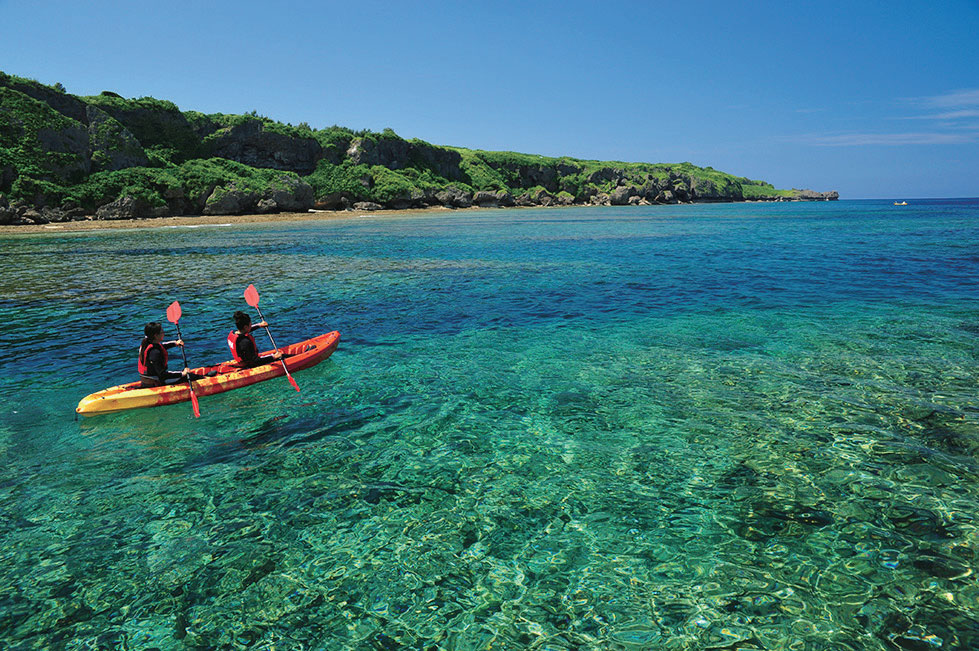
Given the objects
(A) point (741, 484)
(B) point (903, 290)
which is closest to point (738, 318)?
(B) point (903, 290)

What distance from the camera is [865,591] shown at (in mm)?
4723

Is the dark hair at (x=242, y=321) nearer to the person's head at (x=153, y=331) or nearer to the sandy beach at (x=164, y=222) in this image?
the person's head at (x=153, y=331)

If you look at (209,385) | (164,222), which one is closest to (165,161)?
(164,222)

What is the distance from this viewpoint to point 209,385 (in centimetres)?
1018

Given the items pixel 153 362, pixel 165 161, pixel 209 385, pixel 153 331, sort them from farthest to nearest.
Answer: pixel 165 161 → pixel 209 385 → pixel 153 362 → pixel 153 331

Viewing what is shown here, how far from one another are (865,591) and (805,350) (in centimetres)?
877

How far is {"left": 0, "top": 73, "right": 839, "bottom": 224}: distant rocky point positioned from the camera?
60281 mm

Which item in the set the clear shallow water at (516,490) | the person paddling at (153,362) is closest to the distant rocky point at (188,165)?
the clear shallow water at (516,490)

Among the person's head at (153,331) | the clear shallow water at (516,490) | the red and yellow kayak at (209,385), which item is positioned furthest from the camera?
the person's head at (153,331)

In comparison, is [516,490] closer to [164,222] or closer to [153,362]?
[153,362]

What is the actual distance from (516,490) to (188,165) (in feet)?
312

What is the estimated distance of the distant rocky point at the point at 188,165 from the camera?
6028 cm

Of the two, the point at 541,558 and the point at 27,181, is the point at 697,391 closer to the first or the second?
the point at 541,558

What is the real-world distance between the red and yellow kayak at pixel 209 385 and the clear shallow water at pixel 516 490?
242 millimetres
